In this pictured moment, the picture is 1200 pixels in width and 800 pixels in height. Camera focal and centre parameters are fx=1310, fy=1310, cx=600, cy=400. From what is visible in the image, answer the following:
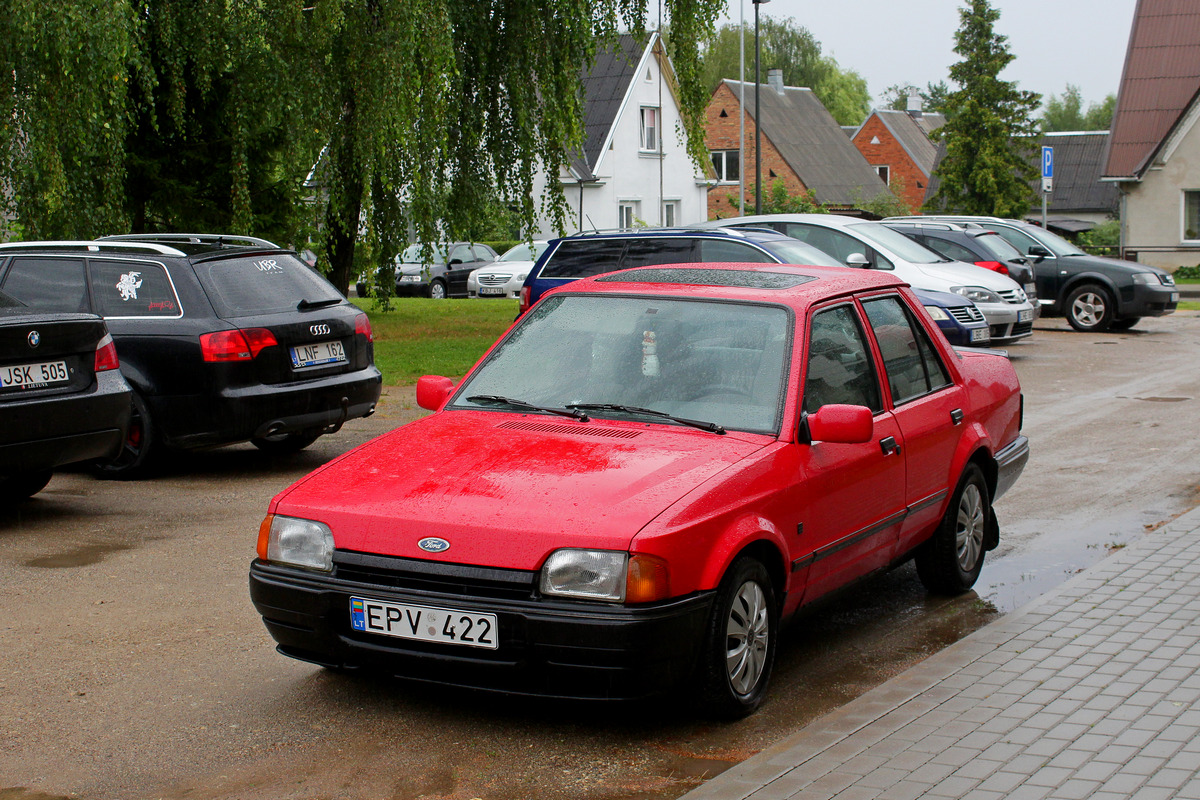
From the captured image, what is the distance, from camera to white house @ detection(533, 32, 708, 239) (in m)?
50.2

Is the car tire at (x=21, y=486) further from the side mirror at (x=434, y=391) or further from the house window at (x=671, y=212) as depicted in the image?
the house window at (x=671, y=212)

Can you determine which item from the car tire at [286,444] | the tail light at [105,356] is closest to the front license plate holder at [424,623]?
the tail light at [105,356]

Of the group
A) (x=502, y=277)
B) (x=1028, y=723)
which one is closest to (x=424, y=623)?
(x=1028, y=723)

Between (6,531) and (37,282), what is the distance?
2422 millimetres

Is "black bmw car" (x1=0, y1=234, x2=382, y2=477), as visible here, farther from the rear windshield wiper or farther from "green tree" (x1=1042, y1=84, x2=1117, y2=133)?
"green tree" (x1=1042, y1=84, x2=1117, y2=133)

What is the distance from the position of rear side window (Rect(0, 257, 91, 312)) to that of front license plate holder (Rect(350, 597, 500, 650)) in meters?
5.94

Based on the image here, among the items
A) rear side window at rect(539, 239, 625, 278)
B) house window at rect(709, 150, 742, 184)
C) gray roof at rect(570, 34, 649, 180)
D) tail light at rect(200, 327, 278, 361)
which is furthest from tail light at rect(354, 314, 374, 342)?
house window at rect(709, 150, 742, 184)

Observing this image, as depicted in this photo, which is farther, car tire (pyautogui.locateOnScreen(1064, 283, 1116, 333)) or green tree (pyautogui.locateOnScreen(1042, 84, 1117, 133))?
green tree (pyautogui.locateOnScreen(1042, 84, 1117, 133))

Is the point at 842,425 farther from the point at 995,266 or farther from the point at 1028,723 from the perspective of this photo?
the point at 995,266

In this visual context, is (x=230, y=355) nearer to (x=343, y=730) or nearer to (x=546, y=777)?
(x=343, y=730)

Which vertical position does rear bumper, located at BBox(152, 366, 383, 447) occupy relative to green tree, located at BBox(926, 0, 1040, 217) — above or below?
below

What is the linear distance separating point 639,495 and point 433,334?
1695 centimetres

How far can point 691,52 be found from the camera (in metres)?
19.8

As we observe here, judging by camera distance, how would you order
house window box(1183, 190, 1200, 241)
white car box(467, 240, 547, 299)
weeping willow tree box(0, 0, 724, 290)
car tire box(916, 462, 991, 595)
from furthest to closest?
house window box(1183, 190, 1200, 241) → white car box(467, 240, 547, 299) → weeping willow tree box(0, 0, 724, 290) → car tire box(916, 462, 991, 595)
